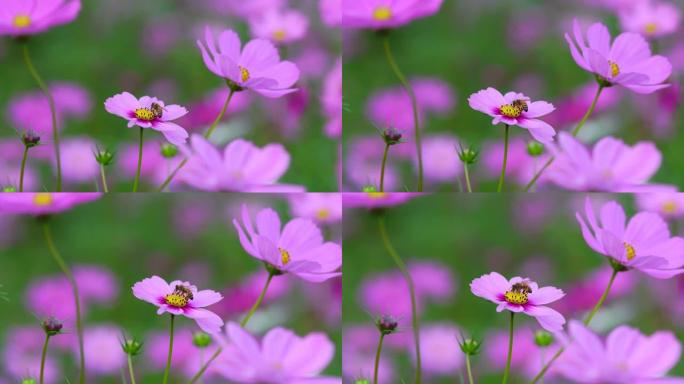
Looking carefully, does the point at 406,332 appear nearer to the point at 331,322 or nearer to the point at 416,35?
the point at 331,322

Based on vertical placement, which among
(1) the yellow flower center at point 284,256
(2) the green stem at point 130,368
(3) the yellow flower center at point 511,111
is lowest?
(2) the green stem at point 130,368

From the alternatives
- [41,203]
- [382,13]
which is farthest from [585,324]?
[41,203]

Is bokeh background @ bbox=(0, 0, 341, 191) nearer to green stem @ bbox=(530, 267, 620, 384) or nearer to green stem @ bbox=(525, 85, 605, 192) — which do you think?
green stem @ bbox=(525, 85, 605, 192)

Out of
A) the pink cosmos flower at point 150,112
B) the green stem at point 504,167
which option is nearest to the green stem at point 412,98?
the green stem at point 504,167

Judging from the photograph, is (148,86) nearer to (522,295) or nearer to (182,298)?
(182,298)

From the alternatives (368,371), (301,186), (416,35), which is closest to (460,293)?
(368,371)

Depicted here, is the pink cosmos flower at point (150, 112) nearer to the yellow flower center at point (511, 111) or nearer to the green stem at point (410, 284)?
the green stem at point (410, 284)
